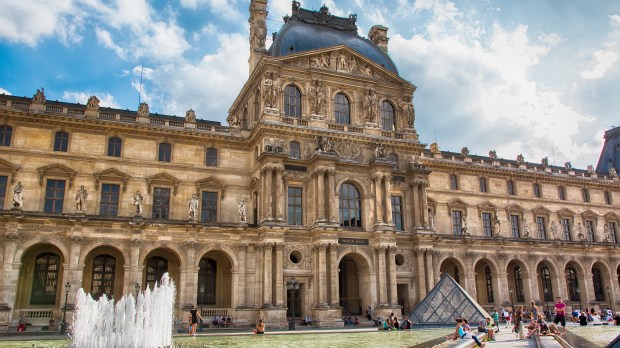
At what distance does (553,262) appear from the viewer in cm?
5259

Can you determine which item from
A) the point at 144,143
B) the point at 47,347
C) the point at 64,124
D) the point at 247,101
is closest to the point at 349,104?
the point at 247,101

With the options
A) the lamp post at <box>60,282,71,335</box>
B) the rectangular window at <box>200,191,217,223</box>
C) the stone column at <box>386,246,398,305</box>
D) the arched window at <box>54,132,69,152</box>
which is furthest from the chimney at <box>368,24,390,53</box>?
the lamp post at <box>60,282,71,335</box>

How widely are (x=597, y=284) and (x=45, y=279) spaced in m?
53.2

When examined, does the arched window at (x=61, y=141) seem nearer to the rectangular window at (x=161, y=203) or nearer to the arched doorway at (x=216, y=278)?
the rectangular window at (x=161, y=203)

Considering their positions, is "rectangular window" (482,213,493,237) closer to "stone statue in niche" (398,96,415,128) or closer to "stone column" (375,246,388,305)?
"stone statue in niche" (398,96,415,128)

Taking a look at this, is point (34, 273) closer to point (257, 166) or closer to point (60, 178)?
point (60, 178)

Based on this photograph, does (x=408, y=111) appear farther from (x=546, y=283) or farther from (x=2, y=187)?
(x=2, y=187)

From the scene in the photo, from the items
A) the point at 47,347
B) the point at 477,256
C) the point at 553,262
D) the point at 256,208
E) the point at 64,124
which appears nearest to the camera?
the point at 47,347

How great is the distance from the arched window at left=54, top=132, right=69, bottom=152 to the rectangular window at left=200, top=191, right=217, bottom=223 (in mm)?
10630

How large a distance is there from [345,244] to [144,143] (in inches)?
686

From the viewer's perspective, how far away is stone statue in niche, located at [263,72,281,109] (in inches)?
1654

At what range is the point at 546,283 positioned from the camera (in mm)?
54656

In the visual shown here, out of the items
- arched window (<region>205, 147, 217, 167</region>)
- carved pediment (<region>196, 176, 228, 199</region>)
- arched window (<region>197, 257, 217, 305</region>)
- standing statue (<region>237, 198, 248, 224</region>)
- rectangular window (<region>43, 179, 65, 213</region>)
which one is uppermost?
arched window (<region>205, 147, 217, 167</region>)

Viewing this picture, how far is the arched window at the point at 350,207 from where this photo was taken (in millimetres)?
42281
